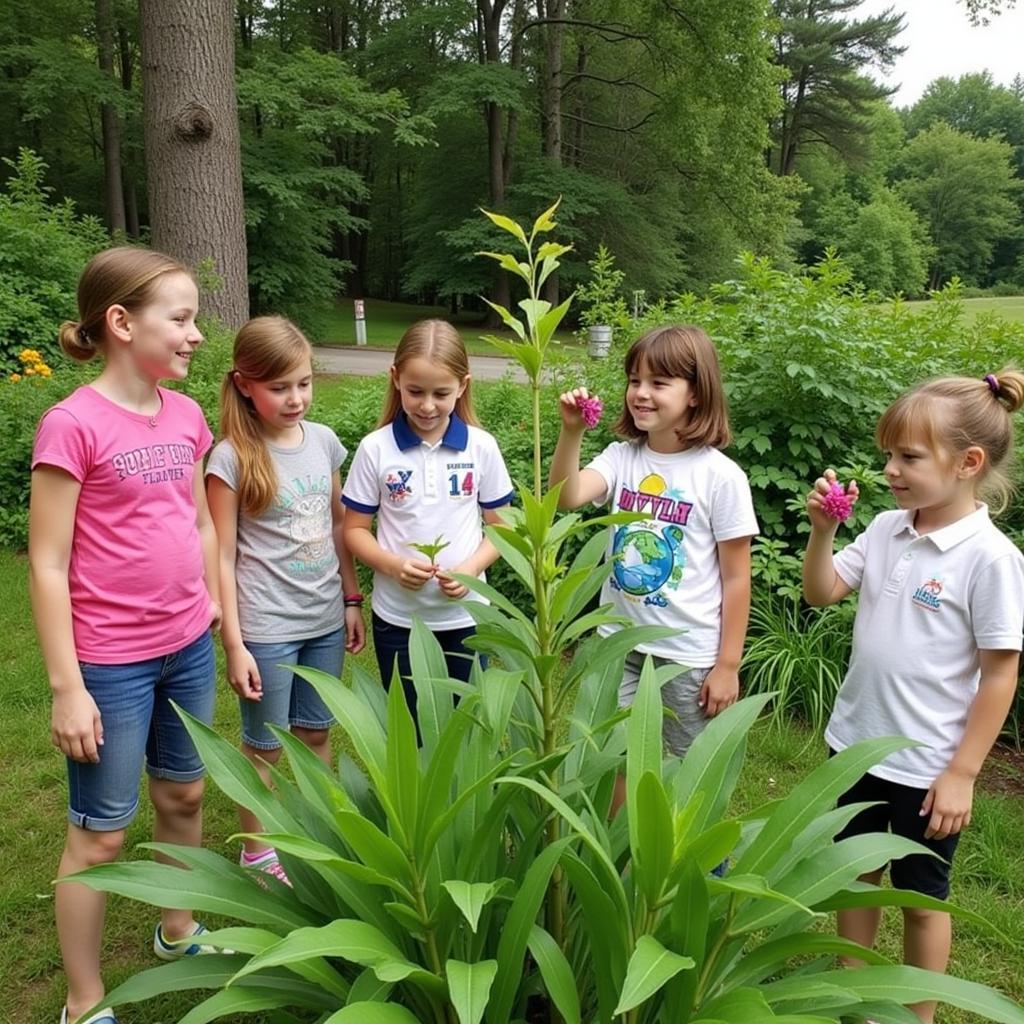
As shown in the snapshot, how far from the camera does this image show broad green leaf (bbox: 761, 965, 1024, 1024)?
1.54 metres

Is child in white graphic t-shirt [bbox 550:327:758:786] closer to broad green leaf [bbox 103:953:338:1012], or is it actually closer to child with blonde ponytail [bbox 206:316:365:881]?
child with blonde ponytail [bbox 206:316:365:881]

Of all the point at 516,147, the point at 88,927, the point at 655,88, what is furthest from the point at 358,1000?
the point at 516,147

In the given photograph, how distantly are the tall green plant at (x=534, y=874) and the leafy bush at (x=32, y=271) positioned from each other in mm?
7924

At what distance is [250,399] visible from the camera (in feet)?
8.34

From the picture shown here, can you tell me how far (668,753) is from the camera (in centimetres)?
260

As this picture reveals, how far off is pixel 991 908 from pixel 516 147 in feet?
95.0

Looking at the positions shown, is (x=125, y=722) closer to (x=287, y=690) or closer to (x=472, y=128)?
(x=287, y=690)

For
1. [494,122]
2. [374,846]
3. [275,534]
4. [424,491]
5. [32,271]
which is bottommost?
[374,846]

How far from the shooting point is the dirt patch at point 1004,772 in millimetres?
3399

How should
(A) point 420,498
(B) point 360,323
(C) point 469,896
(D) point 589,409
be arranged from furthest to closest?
(B) point 360,323 < (A) point 420,498 < (D) point 589,409 < (C) point 469,896

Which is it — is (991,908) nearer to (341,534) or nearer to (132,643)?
(341,534)

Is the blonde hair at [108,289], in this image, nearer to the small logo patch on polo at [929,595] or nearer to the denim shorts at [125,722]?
the denim shorts at [125,722]

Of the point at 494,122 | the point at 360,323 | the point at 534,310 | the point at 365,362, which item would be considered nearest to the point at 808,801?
the point at 534,310

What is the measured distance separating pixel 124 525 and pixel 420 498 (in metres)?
0.87
